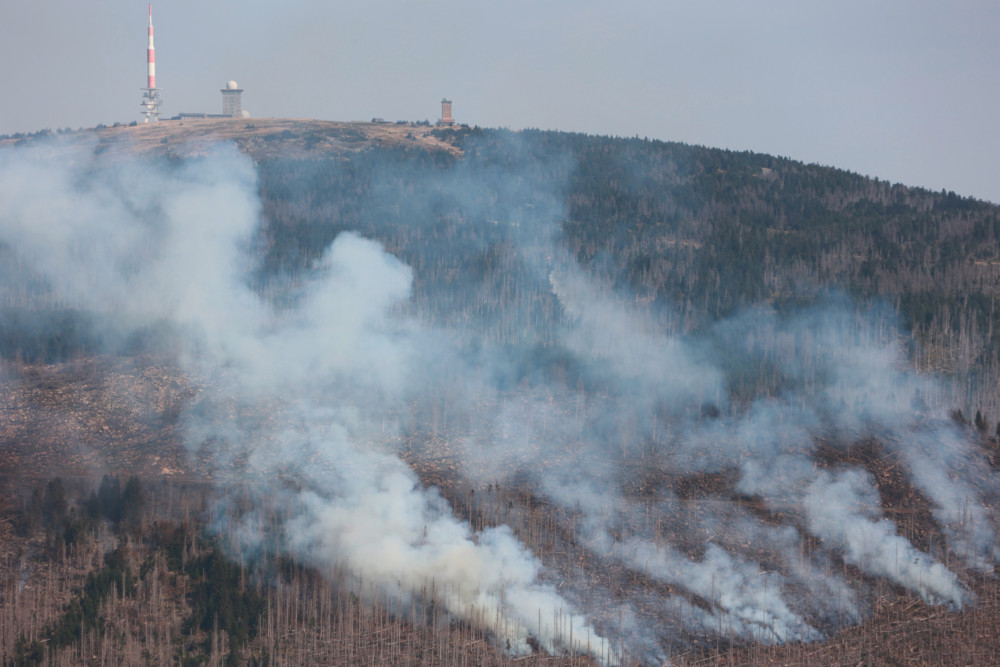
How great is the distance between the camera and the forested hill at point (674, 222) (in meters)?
81.6

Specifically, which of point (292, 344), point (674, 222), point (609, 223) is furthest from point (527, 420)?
point (674, 222)

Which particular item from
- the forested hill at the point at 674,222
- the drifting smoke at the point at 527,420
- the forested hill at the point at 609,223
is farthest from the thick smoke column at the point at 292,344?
the forested hill at the point at 674,222

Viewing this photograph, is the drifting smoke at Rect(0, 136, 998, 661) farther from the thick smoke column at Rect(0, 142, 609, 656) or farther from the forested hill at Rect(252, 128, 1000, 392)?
the forested hill at Rect(252, 128, 1000, 392)

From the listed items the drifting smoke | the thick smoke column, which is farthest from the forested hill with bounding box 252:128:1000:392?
the thick smoke column

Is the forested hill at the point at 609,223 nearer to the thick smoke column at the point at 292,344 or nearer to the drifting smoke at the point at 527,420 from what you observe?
the drifting smoke at the point at 527,420

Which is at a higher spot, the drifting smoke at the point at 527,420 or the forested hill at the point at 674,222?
the forested hill at the point at 674,222

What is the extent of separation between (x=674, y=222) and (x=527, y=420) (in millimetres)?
42187

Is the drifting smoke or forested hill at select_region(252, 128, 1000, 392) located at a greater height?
forested hill at select_region(252, 128, 1000, 392)

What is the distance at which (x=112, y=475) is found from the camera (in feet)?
179

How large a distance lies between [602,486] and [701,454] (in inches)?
303

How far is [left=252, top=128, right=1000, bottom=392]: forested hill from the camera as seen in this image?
81.6m

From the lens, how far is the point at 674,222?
3942 inches

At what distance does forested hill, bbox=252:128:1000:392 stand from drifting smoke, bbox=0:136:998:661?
3.13m

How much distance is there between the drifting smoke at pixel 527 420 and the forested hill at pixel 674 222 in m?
3.13
